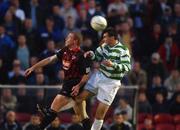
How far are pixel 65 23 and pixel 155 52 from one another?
257cm

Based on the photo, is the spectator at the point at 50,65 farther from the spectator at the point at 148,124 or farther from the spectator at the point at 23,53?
the spectator at the point at 148,124

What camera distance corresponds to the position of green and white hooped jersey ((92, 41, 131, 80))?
1884 cm

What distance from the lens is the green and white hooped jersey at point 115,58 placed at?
18.8m

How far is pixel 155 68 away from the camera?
25.3 m

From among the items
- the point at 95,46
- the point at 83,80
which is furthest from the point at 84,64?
the point at 95,46

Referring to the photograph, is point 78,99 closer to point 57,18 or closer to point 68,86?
point 68,86

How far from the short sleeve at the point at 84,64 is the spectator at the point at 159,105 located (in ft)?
17.7

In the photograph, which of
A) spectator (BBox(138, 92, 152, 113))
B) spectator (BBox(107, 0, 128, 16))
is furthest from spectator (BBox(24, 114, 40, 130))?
spectator (BBox(107, 0, 128, 16))

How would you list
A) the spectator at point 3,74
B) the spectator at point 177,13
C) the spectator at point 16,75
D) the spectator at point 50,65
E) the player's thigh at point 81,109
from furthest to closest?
1. the spectator at point 177,13
2. the spectator at point 50,65
3. the spectator at point 3,74
4. the spectator at point 16,75
5. the player's thigh at point 81,109

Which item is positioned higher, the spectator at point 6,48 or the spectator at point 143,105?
the spectator at point 6,48

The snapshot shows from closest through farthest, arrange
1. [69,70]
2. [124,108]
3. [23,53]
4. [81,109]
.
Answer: [69,70], [81,109], [124,108], [23,53]

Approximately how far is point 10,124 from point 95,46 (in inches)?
143

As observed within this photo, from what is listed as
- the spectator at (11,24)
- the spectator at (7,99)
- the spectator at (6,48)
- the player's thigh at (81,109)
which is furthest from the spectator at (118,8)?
the player's thigh at (81,109)

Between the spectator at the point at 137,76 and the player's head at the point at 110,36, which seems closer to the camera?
the player's head at the point at 110,36
